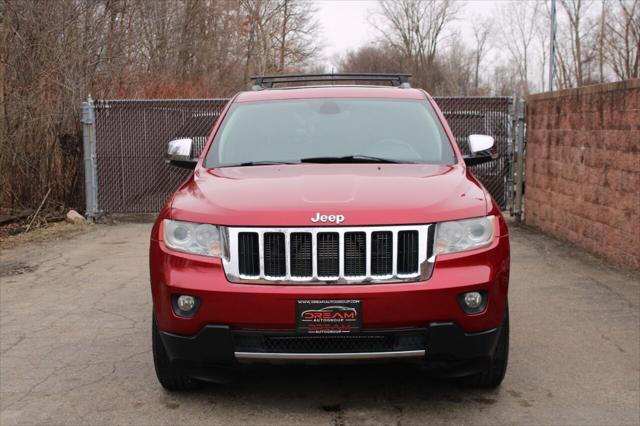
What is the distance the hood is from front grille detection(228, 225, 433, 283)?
0.06 meters

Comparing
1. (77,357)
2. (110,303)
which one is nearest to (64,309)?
(110,303)

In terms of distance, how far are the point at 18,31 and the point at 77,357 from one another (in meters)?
9.72

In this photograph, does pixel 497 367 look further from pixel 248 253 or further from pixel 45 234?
pixel 45 234

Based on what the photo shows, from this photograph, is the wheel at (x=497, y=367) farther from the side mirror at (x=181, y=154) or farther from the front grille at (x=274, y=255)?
the side mirror at (x=181, y=154)

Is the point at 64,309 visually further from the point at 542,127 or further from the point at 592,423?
the point at 542,127

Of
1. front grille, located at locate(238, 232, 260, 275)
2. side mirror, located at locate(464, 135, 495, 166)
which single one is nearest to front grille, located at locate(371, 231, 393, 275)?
front grille, located at locate(238, 232, 260, 275)

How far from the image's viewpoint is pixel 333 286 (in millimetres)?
3678

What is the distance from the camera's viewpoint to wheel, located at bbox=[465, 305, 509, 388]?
4180 millimetres

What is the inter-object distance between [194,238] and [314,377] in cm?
137

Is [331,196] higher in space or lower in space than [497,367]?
higher

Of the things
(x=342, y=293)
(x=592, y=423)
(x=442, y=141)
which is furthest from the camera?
(x=442, y=141)

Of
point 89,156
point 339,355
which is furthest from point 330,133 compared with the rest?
point 89,156

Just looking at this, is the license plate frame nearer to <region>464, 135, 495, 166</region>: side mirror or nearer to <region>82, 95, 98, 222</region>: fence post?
<region>464, 135, 495, 166</region>: side mirror

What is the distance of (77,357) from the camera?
5.20 meters
